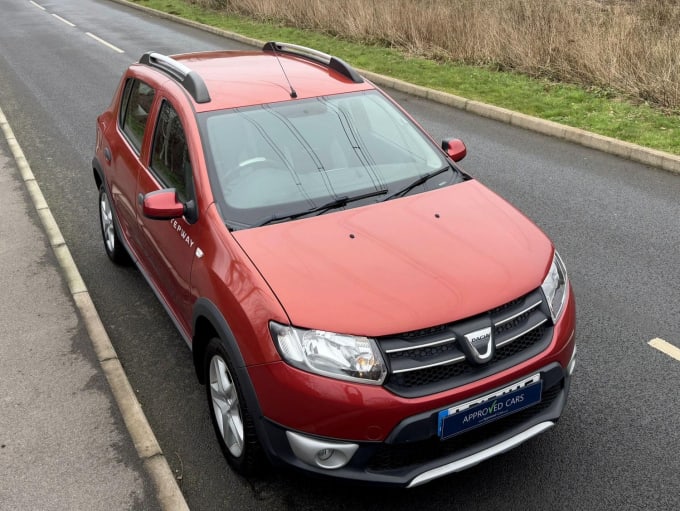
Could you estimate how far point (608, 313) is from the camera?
17.0 feet

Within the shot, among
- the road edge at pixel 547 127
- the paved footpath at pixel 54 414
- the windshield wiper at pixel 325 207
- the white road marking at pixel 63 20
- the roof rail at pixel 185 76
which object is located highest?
the roof rail at pixel 185 76

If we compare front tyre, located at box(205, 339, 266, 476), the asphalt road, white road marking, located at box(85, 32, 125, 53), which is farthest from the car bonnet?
white road marking, located at box(85, 32, 125, 53)

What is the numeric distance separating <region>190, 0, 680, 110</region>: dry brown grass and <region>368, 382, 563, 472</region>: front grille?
8.26 metres

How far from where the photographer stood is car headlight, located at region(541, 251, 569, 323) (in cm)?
347

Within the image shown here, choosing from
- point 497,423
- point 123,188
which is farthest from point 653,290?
point 123,188

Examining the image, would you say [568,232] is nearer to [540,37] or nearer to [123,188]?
[123,188]

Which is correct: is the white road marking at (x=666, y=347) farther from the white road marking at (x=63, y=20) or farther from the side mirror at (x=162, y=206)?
the white road marking at (x=63, y=20)

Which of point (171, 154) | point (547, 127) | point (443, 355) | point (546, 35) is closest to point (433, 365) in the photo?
point (443, 355)

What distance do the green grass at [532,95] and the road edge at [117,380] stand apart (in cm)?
690

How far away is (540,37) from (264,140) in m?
9.98

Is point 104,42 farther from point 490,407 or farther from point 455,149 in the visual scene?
point 490,407

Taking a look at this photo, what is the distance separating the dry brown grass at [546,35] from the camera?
1074 cm

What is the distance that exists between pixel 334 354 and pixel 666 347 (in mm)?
2795

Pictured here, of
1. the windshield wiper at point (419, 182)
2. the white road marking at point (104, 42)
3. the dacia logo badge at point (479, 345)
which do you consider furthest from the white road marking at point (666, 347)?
the white road marking at point (104, 42)
